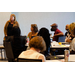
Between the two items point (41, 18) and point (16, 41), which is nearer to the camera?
point (16, 41)

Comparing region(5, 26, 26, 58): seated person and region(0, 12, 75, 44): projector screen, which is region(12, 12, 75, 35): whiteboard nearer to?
region(0, 12, 75, 44): projector screen

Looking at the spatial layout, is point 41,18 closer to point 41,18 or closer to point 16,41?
point 41,18

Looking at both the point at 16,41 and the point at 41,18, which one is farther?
the point at 41,18

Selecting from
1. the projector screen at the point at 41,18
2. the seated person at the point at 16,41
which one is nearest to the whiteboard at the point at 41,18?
the projector screen at the point at 41,18

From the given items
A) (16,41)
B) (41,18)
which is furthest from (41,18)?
(16,41)

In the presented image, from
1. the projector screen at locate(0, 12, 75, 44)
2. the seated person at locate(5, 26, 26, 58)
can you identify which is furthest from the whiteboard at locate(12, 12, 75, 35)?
the seated person at locate(5, 26, 26, 58)

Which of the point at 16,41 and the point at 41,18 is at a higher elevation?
the point at 41,18

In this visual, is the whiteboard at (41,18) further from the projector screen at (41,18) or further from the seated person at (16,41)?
the seated person at (16,41)

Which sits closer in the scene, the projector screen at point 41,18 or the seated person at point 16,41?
the seated person at point 16,41

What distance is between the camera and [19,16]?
7.92 m

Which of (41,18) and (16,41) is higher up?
(41,18)
